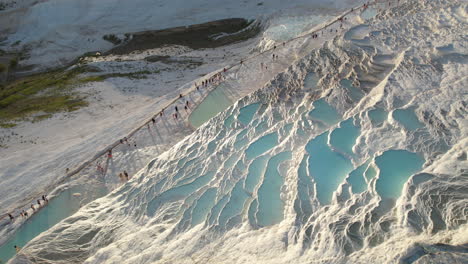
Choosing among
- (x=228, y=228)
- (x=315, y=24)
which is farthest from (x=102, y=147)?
(x=315, y=24)

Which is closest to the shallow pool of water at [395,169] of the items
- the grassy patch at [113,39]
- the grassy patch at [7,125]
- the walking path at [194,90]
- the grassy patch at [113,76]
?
the walking path at [194,90]

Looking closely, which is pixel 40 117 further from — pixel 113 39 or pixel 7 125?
pixel 113 39

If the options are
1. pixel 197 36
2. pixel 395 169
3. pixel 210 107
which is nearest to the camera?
pixel 395 169

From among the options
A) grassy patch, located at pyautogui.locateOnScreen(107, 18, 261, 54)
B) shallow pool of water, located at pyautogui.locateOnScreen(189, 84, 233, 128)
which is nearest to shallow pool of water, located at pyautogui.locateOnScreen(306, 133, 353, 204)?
shallow pool of water, located at pyautogui.locateOnScreen(189, 84, 233, 128)

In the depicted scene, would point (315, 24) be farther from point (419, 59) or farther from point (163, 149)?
point (163, 149)

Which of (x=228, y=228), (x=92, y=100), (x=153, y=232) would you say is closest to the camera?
(x=228, y=228)

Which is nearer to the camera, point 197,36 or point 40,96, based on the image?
point 40,96

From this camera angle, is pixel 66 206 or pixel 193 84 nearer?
pixel 66 206

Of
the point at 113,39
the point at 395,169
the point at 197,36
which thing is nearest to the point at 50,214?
the point at 395,169

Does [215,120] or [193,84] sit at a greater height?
[193,84]

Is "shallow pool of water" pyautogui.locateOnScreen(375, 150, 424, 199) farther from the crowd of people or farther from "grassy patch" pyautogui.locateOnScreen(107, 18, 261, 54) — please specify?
"grassy patch" pyautogui.locateOnScreen(107, 18, 261, 54)

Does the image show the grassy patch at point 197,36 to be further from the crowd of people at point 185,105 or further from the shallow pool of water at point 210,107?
the shallow pool of water at point 210,107
